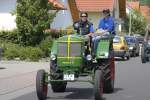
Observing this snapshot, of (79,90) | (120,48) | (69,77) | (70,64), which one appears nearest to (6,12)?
(120,48)

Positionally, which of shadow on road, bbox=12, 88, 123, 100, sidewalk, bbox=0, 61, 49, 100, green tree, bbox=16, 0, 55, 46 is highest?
green tree, bbox=16, 0, 55, 46

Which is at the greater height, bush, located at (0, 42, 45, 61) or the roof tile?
the roof tile

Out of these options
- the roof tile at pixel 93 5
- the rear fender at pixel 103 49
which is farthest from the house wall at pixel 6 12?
the roof tile at pixel 93 5

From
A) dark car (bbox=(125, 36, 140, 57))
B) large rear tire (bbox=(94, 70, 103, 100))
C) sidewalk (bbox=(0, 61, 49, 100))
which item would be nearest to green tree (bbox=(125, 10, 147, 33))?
dark car (bbox=(125, 36, 140, 57))

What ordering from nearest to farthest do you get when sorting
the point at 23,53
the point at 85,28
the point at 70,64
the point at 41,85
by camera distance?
the point at 41,85 → the point at 70,64 → the point at 85,28 → the point at 23,53

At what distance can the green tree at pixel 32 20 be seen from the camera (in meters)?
32.7

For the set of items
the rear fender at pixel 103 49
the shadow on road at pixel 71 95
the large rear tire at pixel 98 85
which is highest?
the rear fender at pixel 103 49

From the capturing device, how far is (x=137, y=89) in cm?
1644

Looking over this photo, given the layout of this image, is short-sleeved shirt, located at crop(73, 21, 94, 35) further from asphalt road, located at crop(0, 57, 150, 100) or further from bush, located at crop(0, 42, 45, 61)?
bush, located at crop(0, 42, 45, 61)

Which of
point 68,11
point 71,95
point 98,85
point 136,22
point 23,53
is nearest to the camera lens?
point 98,85

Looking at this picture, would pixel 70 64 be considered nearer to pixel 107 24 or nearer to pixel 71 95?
pixel 71 95

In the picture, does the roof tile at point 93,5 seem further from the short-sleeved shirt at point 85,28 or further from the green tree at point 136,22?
the short-sleeved shirt at point 85,28

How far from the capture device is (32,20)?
3312 cm

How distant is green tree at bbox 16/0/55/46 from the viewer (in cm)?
3266
